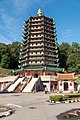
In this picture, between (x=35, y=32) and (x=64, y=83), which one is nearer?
(x=64, y=83)

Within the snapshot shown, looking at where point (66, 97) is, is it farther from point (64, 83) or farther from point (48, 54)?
point (48, 54)

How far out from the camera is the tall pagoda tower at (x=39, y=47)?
2579 inches

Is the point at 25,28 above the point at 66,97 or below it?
above

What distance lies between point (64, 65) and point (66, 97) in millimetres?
58009

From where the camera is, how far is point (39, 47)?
6931 cm

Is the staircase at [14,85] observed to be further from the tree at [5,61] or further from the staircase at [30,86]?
the tree at [5,61]

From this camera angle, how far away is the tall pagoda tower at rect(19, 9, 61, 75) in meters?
65.5

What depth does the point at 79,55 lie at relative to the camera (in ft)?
268

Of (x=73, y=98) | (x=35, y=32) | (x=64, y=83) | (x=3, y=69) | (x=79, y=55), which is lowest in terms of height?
(x=73, y=98)

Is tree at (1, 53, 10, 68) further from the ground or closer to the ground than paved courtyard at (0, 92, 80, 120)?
further from the ground

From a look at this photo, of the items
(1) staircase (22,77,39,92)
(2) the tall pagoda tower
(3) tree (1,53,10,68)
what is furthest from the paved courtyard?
(3) tree (1,53,10,68)

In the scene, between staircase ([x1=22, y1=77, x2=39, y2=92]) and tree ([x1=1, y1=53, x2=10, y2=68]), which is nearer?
staircase ([x1=22, y1=77, x2=39, y2=92])

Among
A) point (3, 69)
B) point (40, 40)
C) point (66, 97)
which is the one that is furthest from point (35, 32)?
point (66, 97)

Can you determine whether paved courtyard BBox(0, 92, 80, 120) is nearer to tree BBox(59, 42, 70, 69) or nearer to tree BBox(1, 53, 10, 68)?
tree BBox(1, 53, 10, 68)
